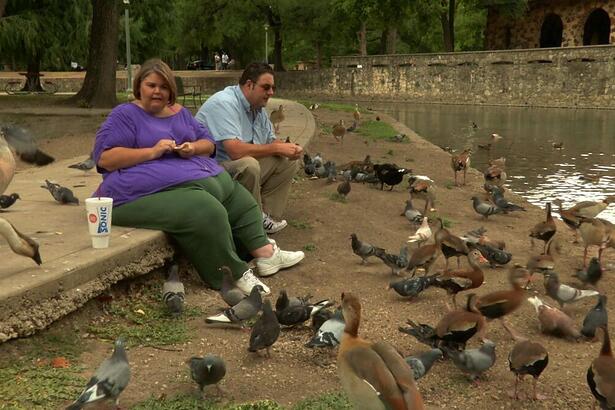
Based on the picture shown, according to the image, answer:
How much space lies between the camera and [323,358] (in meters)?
4.63

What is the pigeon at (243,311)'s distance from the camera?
4.89m

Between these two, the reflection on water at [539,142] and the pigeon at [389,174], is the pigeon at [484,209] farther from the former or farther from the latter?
the reflection on water at [539,142]

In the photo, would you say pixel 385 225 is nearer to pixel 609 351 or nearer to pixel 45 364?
pixel 609 351

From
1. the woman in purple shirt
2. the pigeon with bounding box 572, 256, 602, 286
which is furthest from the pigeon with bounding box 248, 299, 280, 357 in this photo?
the pigeon with bounding box 572, 256, 602, 286

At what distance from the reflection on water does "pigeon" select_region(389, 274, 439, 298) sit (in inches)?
220

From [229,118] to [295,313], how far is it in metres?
2.40

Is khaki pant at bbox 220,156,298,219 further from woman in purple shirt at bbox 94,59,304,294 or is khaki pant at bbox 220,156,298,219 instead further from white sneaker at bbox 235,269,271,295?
white sneaker at bbox 235,269,271,295

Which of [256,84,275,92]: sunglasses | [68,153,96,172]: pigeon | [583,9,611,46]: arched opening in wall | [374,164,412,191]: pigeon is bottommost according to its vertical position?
[374,164,412,191]: pigeon

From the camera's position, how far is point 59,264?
4.50m

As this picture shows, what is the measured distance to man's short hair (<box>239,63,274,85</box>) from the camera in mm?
6582

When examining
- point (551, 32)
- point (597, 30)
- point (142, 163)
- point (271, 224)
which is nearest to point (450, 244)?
point (271, 224)

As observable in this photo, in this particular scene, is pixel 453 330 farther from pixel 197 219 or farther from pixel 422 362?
pixel 197 219

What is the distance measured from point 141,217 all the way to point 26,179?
3.64m

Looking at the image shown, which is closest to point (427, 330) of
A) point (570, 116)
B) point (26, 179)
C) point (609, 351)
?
point (609, 351)
